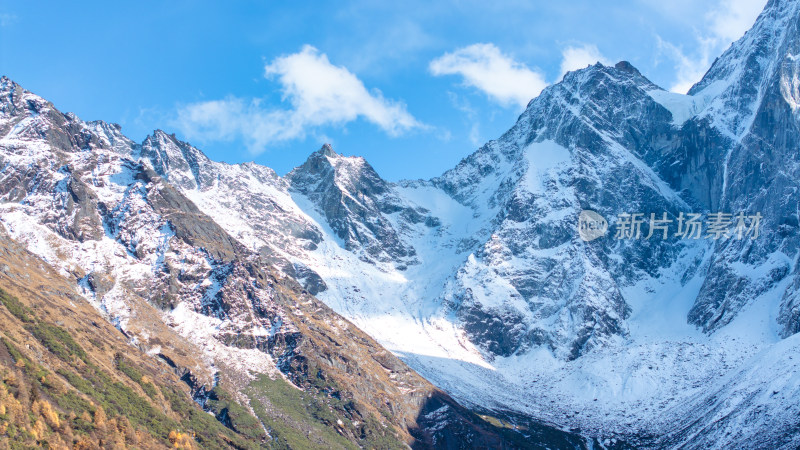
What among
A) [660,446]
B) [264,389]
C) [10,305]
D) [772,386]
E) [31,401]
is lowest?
[31,401]

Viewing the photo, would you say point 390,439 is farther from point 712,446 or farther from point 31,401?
point 31,401

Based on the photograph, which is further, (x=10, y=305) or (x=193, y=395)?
(x=193, y=395)

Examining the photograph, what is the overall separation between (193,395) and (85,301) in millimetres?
37100

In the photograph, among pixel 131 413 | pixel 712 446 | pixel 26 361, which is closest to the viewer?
pixel 26 361

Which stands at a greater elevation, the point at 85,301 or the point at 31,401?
the point at 85,301

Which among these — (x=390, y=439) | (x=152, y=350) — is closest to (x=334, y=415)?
(x=390, y=439)

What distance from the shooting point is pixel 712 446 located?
583ft

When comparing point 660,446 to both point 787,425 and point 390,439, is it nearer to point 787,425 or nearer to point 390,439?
point 787,425

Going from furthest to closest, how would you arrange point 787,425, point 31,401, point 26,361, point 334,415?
point 334,415 → point 787,425 → point 26,361 → point 31,401

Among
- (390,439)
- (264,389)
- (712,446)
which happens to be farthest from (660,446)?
(264,389)

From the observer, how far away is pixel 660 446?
19875 centimetres

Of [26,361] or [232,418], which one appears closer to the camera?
[26,361]

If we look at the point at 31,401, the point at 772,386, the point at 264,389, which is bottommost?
the point at 31,401

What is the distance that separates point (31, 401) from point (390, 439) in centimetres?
10038
